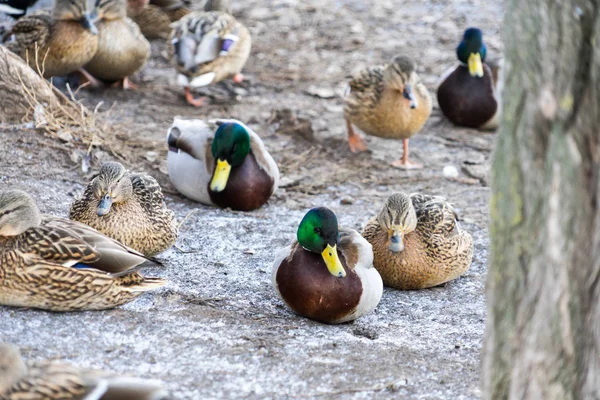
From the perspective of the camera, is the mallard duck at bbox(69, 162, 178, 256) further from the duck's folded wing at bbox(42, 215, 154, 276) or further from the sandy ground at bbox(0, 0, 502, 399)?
the duck's folded wing at bbox(42, 215, 154, 276)

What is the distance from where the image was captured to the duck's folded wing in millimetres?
4523

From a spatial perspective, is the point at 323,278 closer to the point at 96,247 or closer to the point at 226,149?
the point at 96,247

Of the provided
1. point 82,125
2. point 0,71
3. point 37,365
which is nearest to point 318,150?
point 82,125

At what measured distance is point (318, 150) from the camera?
8148 mm

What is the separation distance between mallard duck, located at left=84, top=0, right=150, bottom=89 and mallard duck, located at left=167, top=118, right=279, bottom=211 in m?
2.02

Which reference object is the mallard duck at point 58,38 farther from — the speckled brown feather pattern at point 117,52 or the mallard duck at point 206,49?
the mallard duck at point 206,49

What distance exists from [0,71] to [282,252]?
117 inches

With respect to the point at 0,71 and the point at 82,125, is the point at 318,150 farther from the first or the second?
the point at 0,71

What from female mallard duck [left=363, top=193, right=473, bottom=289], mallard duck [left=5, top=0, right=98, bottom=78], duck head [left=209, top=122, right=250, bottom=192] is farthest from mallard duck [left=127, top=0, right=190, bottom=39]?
female mallard duck [left=363, top=193, right=473, bottom=289]

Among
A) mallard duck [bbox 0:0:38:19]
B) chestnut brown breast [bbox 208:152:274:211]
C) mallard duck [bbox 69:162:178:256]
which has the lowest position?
chestnut brown breast [bbox 208:152:274:211]

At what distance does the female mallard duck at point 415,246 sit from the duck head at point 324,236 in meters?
0.72

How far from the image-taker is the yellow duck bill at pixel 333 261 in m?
4.89

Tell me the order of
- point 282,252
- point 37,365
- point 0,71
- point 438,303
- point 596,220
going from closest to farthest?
point 596,220 < point 37,365 < point 282,252 < point 438,303 < point 0,71

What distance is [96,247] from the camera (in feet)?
15.0
